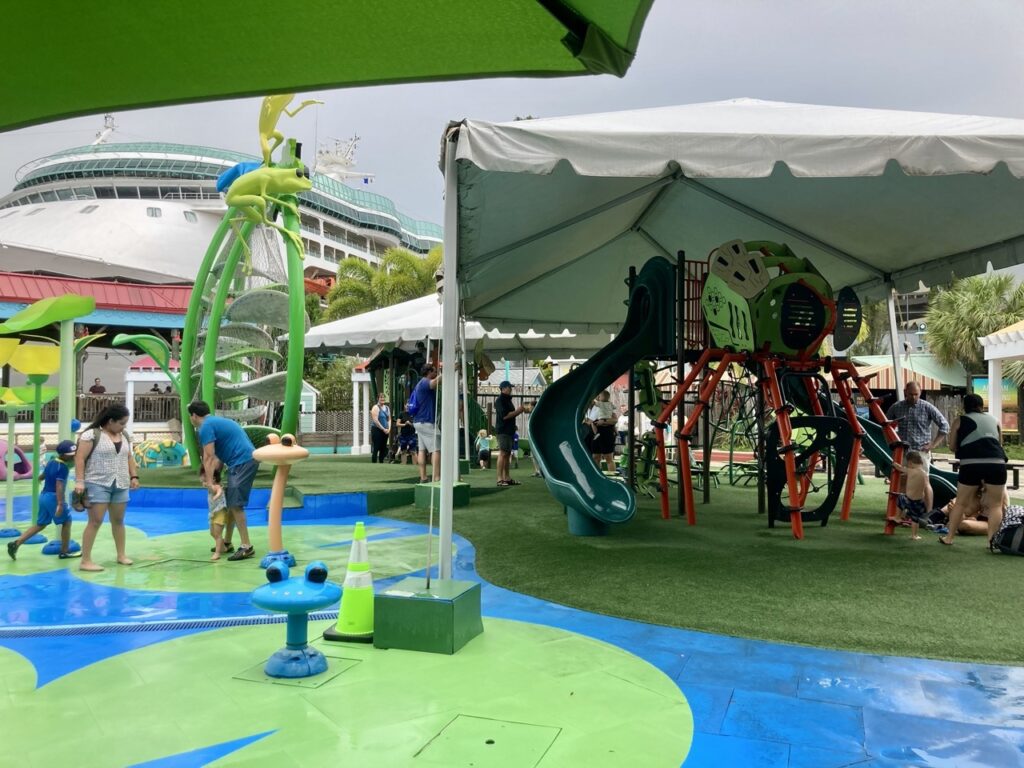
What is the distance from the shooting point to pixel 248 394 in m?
12.1

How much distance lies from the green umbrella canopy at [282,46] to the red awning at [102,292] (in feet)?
92.4

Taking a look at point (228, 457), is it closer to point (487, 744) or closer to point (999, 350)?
point (487, 744)

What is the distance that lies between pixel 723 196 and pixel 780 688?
22.1 ft

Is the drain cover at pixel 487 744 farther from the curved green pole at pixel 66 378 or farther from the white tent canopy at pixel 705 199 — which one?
the curved green pole at pixel 66 378

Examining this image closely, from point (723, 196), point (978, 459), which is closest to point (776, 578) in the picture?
point (978, 459)

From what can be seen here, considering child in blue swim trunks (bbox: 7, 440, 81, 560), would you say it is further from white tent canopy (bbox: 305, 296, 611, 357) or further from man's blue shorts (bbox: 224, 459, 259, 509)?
white tent canopy (bbox: 305, 296, 611, 357)

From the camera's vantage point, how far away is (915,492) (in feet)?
25.5

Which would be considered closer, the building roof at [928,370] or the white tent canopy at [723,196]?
the white tent canopy at [723,196]

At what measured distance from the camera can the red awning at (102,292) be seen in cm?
2578

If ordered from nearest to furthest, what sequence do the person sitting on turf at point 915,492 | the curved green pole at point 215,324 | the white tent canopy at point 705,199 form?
the white tent canopy at point 705,199 → the person sitting on turf at point 915,492 → the curved green pole at point 215,324

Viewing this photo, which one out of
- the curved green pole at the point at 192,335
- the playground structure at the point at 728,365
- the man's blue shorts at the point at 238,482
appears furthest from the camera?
the curved green pole at the point at 192,335

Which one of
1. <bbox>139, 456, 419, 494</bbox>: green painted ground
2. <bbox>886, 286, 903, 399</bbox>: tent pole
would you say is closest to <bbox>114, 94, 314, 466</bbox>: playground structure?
<bbox>139, 456, 419, 494</bbox>: green painted ground

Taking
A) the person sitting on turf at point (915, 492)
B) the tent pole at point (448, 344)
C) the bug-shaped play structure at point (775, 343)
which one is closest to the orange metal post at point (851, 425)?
the bug-shaped play structure at point (775, 343)

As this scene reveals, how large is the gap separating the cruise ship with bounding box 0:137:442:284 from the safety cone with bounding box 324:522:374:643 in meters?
55.0
